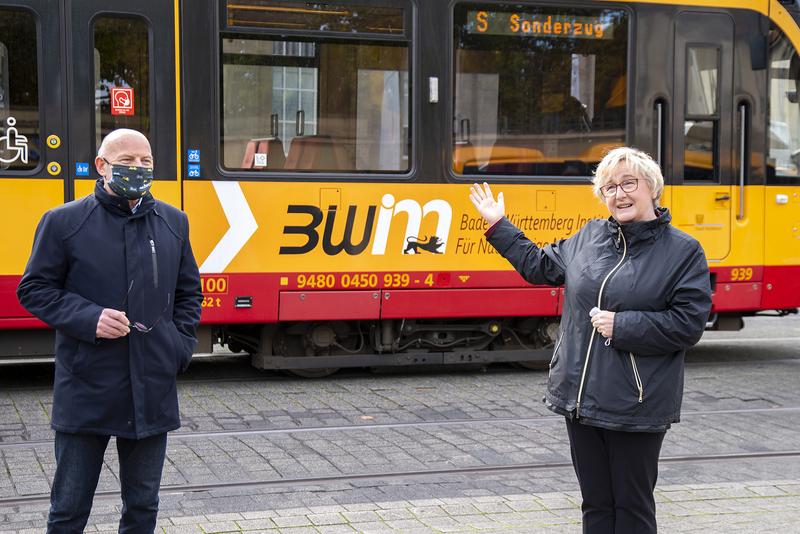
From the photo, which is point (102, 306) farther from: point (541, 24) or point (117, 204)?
point (541, 24)

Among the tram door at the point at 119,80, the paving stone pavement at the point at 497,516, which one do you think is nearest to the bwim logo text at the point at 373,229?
the tram door at the point at 119,80

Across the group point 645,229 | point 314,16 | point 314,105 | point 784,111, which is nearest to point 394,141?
point 314,105

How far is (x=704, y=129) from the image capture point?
31.7 ft

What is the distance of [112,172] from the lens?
3.80 m

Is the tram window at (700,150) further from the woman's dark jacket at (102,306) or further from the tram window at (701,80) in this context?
the woman's dark jacket at (102,306)

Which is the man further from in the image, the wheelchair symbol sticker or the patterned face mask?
the wheelchair symbol sticker

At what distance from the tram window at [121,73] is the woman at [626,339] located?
16.8ft

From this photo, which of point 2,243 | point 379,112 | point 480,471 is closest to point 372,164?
point 379,112

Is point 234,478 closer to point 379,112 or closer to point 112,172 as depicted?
point 112,172

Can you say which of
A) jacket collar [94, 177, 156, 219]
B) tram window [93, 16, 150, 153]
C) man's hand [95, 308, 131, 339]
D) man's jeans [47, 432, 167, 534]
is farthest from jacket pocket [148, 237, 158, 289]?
tram window [93, 16, 150, 153]

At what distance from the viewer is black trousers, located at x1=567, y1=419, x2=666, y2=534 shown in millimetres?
3761

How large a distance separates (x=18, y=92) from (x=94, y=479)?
4804mm

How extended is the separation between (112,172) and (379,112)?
525cm

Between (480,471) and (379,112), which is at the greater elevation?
(379,112)
